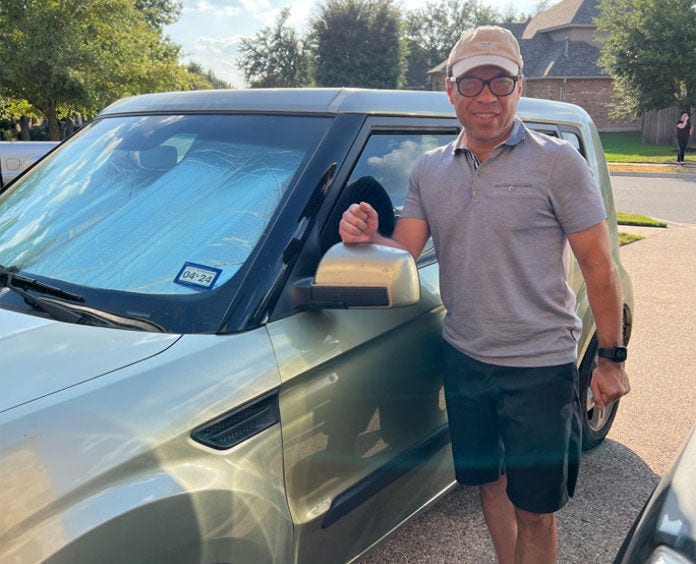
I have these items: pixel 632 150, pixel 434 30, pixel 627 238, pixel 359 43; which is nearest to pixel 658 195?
pixel 627 238

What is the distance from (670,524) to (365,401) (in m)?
0.87

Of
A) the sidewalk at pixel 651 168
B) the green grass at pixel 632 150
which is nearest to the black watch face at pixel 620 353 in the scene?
the sidewalk at pixel 651 168

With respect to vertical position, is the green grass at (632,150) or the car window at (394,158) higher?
the car window at (394,158)

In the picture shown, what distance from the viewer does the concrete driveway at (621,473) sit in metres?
2.74

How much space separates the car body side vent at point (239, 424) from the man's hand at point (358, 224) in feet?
1.68

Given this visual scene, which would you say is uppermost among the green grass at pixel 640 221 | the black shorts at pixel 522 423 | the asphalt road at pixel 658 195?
the black shorts at pixel 522 423

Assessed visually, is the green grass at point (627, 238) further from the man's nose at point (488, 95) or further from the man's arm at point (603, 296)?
the man's nose at point (488, 95)

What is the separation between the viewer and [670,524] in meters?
1.32

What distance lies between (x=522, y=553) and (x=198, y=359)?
132cm

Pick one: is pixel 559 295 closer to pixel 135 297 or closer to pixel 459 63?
pixel 459 63

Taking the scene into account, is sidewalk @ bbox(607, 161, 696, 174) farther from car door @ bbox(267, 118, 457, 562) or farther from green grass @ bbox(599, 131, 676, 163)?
car door @ bbox(267, 118, 457, 562)

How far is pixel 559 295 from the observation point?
2.05 meters

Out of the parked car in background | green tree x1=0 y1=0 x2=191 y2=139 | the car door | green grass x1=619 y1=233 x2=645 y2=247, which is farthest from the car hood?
green tree x1=0 y1=0 x2=191 y2=139

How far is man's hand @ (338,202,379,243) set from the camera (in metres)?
1.88
